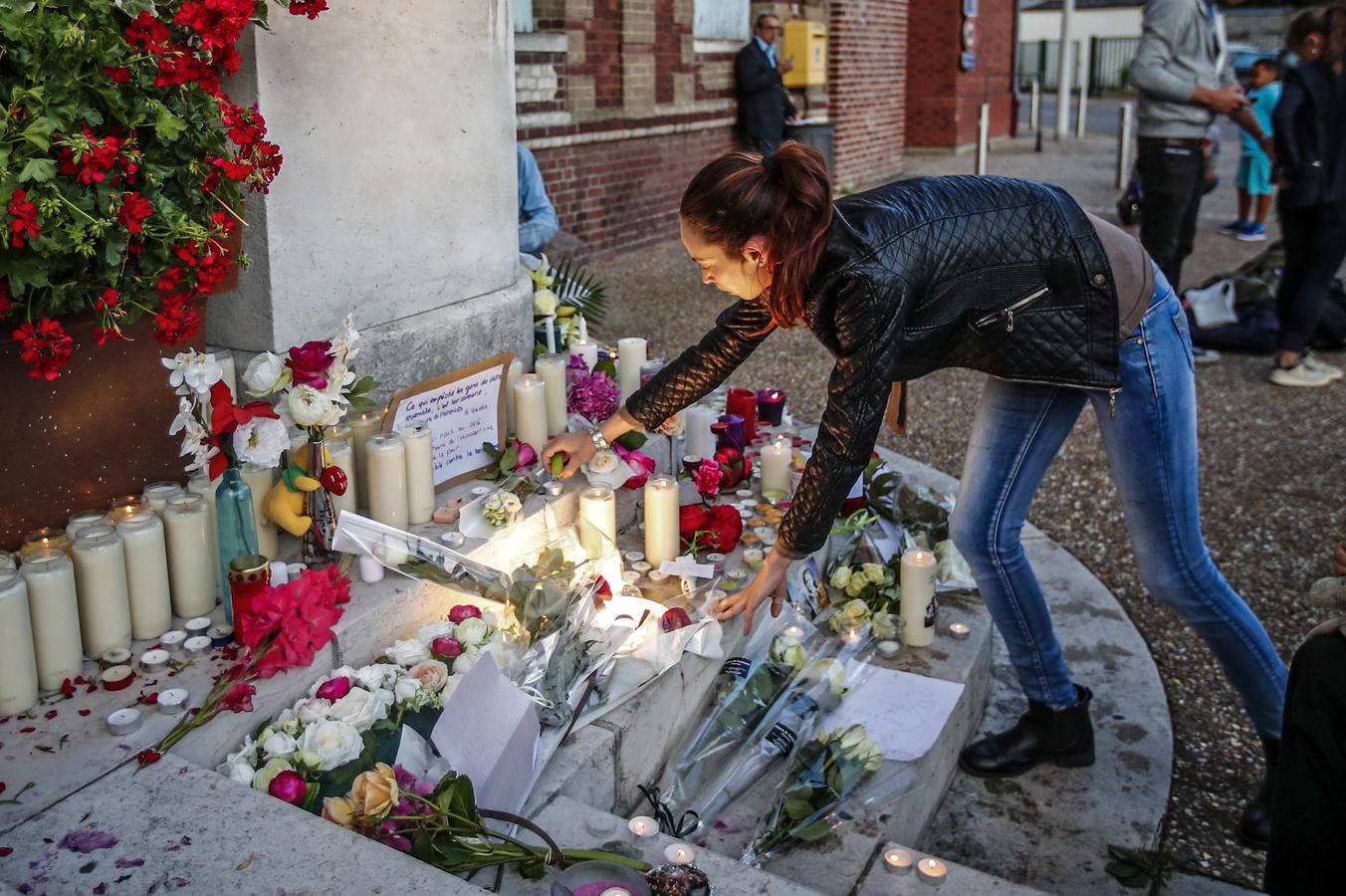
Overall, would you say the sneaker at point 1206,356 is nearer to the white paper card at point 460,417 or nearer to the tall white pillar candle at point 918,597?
the tall white pillar candle at point 918,597

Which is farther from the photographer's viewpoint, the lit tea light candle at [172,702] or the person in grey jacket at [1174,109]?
the person in grey jacket at [1174,109]

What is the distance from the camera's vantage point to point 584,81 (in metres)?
8.64

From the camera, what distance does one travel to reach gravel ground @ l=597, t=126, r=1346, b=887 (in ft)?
10.0

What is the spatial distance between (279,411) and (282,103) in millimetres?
705

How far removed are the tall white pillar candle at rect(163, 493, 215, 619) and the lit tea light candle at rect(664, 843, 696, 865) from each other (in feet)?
3.92

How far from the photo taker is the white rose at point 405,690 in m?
2.37

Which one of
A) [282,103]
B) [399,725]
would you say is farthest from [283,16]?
[399,725]

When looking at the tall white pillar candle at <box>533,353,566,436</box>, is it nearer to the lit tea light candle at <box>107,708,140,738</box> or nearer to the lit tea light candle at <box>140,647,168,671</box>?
the lit tea light candle at <box>140,647,168,671</box>

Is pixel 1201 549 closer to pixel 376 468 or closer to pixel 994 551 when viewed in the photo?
pixel 994 551

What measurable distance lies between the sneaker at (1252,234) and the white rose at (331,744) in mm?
9748

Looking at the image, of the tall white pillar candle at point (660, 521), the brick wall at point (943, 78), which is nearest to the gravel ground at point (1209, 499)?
the tall white pillar candle at point (660, 521)

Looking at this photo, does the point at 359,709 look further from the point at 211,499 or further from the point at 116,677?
the point at 211,499

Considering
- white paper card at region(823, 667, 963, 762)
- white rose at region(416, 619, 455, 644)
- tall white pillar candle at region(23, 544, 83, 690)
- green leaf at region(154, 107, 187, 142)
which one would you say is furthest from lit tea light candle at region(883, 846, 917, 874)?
green leaf at region(154, 107, 187, 142)

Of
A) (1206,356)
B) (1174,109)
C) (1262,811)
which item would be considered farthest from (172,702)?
(1206,356)
